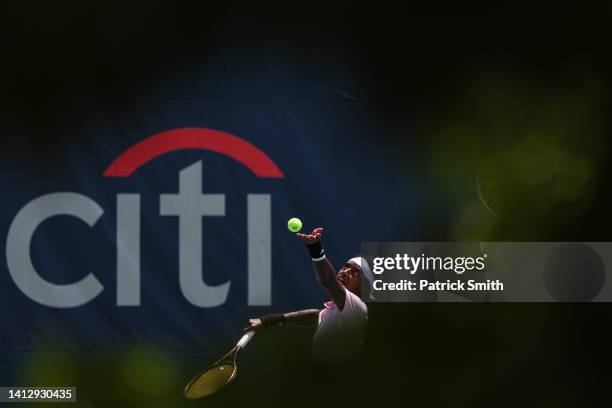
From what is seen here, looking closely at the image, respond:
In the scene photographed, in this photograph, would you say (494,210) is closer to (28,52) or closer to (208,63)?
(208,63)

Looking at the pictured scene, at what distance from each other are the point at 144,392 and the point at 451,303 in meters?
1.83

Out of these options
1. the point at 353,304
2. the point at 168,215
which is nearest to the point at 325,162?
the point at 353,304

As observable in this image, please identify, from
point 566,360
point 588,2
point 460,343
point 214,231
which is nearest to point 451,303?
point 460,343

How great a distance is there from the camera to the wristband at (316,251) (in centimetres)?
696

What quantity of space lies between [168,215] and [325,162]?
3.10 ft

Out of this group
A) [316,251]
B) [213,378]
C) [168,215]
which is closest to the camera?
[316,251]

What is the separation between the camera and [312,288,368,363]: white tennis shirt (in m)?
7.39

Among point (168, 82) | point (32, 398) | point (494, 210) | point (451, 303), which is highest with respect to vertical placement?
point (168, 82)

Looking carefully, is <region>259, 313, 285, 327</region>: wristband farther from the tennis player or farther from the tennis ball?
the tennis ball

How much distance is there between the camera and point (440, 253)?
7.45m

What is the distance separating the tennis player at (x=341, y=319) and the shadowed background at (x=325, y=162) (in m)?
0.08

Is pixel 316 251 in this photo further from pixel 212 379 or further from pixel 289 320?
pixel 212 379

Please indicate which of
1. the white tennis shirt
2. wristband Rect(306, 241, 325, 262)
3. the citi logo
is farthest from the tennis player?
wristband Rect(306, 241, 325, 262)

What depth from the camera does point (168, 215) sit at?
736 centimetres
